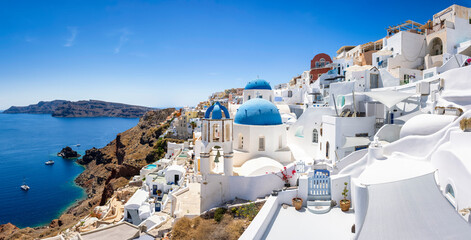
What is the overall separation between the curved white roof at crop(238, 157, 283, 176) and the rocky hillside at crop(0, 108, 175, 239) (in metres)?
21.0

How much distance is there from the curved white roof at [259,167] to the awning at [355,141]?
3702mm

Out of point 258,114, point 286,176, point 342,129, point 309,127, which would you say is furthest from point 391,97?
point 258,114

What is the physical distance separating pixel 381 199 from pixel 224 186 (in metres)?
8.25

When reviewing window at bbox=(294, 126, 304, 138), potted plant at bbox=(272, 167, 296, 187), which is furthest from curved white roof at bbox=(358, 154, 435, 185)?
window at bbox=(294, 126, 304, 138)

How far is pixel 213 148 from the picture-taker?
15203 mm

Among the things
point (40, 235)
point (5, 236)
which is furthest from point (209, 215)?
point (5, 236)

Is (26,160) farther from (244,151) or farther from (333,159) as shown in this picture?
(333,159)

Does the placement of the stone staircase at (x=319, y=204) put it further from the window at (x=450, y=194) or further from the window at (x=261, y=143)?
the window at (x=261, y=143)

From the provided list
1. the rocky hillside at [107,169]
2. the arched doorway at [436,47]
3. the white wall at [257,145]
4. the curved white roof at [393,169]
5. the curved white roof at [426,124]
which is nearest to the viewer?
the curved white roof at [393,169]

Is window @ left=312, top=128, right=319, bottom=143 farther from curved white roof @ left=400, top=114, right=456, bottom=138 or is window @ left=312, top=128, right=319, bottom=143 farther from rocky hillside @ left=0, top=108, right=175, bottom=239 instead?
rocky hillside @ left=0, top=108, right=175, bottom=239

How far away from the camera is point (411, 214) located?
5867mm

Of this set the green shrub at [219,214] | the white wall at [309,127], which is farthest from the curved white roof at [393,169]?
the white wall at [309,127]

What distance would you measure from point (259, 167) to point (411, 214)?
862cm

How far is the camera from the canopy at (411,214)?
18.2ft
